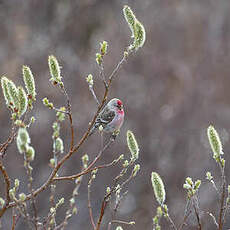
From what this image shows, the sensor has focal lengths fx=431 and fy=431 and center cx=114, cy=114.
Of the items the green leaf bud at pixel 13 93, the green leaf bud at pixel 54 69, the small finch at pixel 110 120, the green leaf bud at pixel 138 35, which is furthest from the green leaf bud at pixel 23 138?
the small finch at pixel 110 120

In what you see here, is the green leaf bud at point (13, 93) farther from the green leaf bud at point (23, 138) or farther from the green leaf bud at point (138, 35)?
the green leaf bud at point (138, 35)

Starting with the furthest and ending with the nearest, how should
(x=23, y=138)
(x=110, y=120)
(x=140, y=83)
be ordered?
(x=140, y=83) < (x=110, y=120) < (x=23, y=138)

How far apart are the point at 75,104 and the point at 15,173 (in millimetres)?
2224

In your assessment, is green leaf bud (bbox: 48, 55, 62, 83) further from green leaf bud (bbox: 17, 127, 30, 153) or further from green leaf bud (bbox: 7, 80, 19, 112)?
green leaf bud (bbox: 17, 127, 30, 153)

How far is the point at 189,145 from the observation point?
1044 centimetres

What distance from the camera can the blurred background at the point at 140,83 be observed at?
32.5 feet

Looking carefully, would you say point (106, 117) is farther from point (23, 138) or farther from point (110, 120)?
point (23, 138)

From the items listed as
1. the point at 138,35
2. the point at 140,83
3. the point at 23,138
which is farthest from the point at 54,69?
the point at 140,83

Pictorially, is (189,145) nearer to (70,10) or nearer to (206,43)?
(206,43)

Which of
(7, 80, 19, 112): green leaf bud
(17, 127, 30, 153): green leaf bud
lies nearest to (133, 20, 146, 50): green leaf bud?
(7, 80, 19, 112): green leaf bud

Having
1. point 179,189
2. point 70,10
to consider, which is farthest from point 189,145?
point 70,10

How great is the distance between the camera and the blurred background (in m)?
9.91

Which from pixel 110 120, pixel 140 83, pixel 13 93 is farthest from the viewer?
pixel 140 83

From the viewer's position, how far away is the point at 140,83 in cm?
1078
